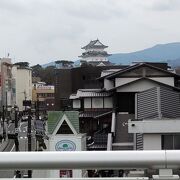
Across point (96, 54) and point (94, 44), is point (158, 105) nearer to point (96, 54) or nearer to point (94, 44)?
point (96, 54)

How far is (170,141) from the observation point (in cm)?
1638

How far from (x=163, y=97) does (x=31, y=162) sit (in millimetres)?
18326

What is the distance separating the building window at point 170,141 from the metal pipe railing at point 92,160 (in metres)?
13.9

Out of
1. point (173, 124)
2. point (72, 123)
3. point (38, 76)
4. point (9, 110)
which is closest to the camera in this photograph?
point (173, 124)

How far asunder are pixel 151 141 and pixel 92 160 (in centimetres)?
1500

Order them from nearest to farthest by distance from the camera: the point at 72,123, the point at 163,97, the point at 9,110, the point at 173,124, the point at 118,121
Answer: the point at 173,124, the point at 72,123, the point at 163,97, the point at 118,121, the point at 9,110

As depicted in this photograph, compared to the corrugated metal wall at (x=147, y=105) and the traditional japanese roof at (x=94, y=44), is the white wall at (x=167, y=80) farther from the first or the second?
the traditional japanese roof at (x=94, y=44)

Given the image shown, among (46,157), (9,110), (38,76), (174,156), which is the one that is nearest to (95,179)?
(46,157)

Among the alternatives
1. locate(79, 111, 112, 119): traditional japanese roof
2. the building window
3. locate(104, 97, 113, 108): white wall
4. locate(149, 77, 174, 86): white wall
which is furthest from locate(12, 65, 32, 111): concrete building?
the building window

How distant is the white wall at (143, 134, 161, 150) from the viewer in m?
16.4

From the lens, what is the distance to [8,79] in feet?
264

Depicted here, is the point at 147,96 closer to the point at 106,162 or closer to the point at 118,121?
the point at 118,121

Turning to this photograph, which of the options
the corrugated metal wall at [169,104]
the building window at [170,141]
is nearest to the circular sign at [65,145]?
the building window at [170,141]

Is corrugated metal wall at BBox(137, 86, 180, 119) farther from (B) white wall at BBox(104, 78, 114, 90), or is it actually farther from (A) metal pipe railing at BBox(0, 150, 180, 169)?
(A) metal pipe railing at BBox(0, 150, 180, 169)
